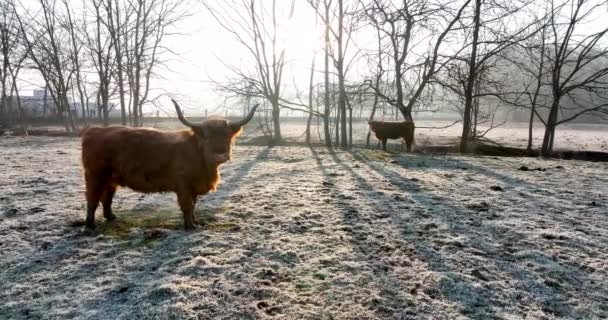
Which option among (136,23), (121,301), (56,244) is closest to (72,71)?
(136,23)

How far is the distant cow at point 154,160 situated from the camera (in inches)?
192

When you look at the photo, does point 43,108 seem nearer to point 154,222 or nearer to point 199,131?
point 154,222

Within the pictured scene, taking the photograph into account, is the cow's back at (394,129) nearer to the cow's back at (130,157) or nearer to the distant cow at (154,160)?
the distant cow at (154,160)

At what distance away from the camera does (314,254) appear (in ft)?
13.4

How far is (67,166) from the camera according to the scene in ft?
32.4

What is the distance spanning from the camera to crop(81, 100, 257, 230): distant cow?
16.0 ft

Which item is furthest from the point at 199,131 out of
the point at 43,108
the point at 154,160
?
the point at 43,108

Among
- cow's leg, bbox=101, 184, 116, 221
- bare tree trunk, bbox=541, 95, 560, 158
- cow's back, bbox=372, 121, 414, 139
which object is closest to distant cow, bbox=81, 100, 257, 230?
cow's leg, bbox=101, 184, 116, 221

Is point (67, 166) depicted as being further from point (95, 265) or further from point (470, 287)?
point (470, 287)

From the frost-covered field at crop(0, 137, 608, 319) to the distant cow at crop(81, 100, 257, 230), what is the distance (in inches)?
21.9

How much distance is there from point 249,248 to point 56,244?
2.26 m

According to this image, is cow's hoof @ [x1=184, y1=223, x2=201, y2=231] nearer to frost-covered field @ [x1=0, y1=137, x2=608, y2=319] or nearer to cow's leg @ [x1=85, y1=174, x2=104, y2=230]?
frost-covered field @ [x1=0, y1=137, x2=608, y2=319]

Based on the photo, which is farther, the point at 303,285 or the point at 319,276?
the point at 319,276

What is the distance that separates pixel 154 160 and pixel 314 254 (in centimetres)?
252
